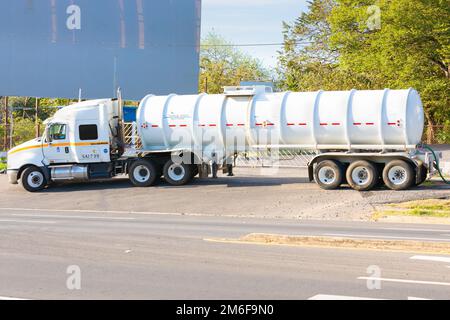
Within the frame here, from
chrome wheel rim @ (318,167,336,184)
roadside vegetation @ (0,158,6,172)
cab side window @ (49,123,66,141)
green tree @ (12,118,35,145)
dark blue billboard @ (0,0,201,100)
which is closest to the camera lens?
chrome wheel rim @ (318,167,336,184)

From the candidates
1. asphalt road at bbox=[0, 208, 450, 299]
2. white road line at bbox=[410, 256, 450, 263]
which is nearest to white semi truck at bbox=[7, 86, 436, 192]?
asphalt road at bbox=[0, 208, 450, 299]

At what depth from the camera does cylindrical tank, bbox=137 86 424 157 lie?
24.5 metres

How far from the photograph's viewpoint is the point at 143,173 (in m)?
28.5

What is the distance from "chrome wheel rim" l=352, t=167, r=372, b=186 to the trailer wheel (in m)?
7.84

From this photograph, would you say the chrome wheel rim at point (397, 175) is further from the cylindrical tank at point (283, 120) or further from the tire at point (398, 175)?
the cylindrical tank at point (283, 120)

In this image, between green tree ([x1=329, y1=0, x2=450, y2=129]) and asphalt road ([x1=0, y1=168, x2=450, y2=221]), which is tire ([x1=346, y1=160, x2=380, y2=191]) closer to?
asphalt road ([x1=0, y1=168, x2=450, y2=221])

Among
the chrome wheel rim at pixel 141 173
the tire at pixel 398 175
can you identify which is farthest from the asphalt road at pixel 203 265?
the chrome wheel rim at pixel 141 173

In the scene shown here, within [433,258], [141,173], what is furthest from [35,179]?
[433,258]

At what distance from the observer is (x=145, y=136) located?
1103 inches

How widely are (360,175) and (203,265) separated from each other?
14.1 m

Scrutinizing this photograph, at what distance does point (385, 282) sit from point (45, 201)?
60.3 feet

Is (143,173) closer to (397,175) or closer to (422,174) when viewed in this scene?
(397,175)

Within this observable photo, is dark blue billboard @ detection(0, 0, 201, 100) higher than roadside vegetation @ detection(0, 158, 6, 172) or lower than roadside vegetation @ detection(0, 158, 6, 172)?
higher

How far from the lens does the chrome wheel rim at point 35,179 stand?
2875cm
